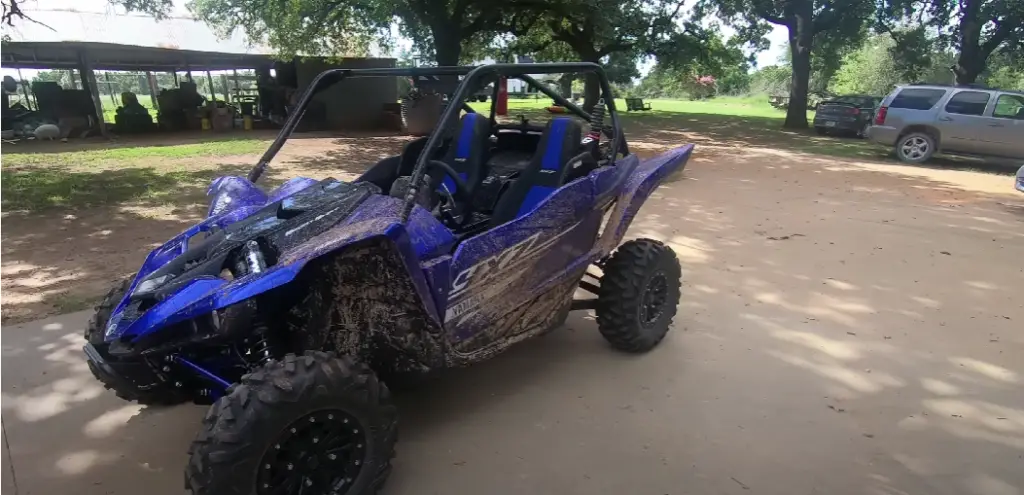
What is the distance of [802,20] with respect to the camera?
19.9 m

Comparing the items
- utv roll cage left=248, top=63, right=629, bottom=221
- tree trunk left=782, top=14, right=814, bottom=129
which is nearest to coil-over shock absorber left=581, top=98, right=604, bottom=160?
utv roll cage left=248, top=63, right=629, bottom=221

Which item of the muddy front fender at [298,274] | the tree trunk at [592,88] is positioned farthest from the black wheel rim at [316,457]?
the tree trunk at [592,88]

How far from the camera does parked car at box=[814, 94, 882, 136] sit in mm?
17938

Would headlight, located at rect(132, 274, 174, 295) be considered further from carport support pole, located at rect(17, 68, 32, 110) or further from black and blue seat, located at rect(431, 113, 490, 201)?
carport support pole, located at rect(17, 68, 32, 110)

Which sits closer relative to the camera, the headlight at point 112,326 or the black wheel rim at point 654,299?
the headlight at point 112,326

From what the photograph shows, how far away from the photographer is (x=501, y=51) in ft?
80.0

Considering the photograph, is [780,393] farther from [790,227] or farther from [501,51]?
[501,51]

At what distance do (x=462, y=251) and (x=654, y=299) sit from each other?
1.72 metres

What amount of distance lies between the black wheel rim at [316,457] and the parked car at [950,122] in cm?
1332

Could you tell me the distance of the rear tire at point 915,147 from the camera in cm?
1237

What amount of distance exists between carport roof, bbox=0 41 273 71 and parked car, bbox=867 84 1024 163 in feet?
49.9

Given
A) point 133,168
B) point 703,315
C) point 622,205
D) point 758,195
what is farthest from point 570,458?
point 133,168

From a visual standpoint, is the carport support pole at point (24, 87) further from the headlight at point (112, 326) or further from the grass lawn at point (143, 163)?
the headlight at point (112, 326)

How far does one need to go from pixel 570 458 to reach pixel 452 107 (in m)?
1.65
